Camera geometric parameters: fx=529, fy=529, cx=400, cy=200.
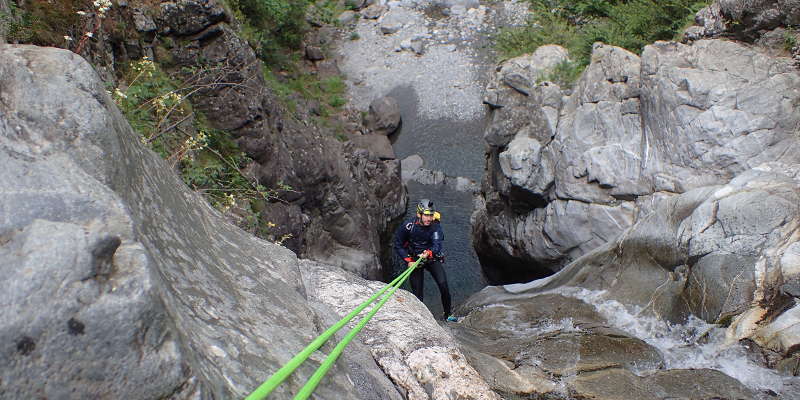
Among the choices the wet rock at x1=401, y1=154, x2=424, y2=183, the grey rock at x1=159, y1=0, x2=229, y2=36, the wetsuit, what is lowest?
the wet rock at x1=401, y1=154, x2=424, y2=183

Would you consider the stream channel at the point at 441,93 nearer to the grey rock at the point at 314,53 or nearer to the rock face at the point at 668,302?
the grey rock at the point at 314,53

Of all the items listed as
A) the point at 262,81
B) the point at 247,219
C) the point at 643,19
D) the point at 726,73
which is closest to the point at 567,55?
the point at 643,19

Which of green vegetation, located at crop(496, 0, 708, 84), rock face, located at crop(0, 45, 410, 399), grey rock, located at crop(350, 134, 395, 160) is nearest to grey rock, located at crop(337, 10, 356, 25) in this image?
green vegetation, located at crop(496, 0, 708, 84)

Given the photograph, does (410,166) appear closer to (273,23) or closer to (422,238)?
(273,23)

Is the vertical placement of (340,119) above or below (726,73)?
below

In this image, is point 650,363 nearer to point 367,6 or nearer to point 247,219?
point 247,219

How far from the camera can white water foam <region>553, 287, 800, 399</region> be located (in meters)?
4.67

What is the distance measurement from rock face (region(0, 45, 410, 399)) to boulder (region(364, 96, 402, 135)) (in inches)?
705

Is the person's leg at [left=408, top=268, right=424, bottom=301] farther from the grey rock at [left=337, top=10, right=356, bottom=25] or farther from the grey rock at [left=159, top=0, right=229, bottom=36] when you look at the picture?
the grey rock at [left=337, top=10, right=356, bottom=25]

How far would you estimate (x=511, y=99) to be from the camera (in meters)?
14.9

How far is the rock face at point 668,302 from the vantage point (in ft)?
15.4

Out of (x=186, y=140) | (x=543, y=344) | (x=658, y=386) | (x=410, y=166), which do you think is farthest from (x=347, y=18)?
(x=658, y=386)

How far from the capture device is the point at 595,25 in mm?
16828

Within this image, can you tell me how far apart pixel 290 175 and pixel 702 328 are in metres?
8.96
